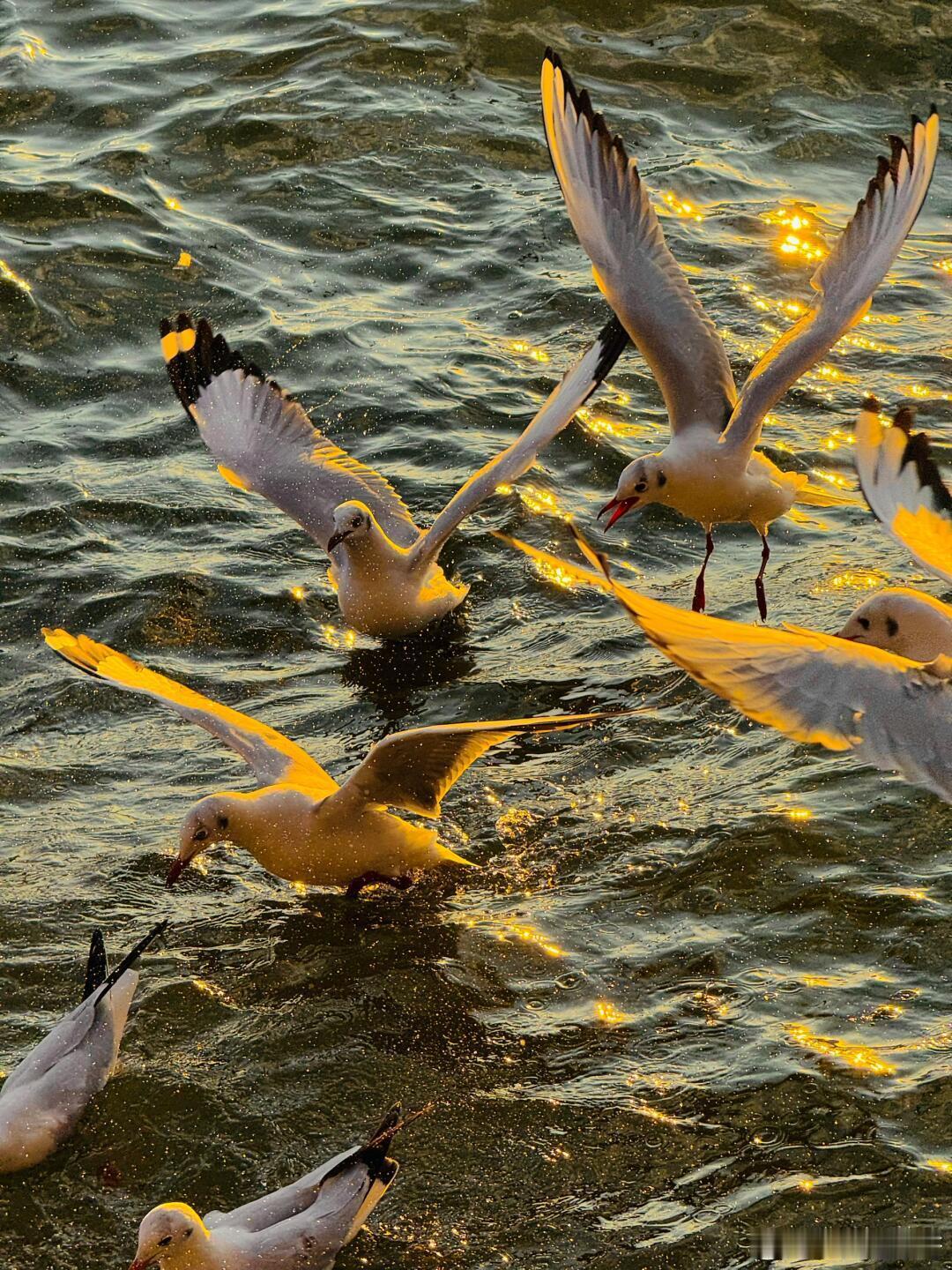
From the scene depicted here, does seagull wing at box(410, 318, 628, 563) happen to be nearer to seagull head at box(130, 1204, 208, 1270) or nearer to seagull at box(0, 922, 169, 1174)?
seagull at box(0, 922, 169, 1174)

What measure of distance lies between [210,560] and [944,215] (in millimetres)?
6005

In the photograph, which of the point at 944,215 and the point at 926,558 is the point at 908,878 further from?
the point at 944,215

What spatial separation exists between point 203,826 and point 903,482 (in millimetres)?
2865

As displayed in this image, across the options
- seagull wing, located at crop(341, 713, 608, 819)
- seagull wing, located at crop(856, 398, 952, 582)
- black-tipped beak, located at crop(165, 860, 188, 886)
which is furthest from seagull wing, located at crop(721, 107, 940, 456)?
black-tipped beak, located at crop(165, 860, 188, 886)

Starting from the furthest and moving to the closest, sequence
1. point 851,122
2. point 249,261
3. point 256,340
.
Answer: point 851,122
point 249,261
point 256,340

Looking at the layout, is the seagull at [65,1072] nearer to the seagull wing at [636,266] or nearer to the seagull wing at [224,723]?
the seagull wing at [224,723]

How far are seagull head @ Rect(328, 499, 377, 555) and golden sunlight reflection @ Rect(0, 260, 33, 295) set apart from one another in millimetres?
3787

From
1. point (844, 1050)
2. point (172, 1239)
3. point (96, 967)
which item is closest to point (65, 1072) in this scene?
point (96, 967)

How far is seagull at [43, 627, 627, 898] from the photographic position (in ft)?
19.9

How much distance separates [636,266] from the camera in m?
8.18

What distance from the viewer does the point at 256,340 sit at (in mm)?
10703

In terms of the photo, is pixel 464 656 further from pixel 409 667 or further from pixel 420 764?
pixel 420 764

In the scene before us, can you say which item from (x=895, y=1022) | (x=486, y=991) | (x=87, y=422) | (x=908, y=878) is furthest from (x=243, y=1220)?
(x=87, y=422)

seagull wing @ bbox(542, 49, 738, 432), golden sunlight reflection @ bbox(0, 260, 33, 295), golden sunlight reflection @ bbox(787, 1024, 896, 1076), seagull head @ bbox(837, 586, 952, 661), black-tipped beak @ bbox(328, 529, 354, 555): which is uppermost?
seagull wing @ bbox(542, 49, 738, 432)
